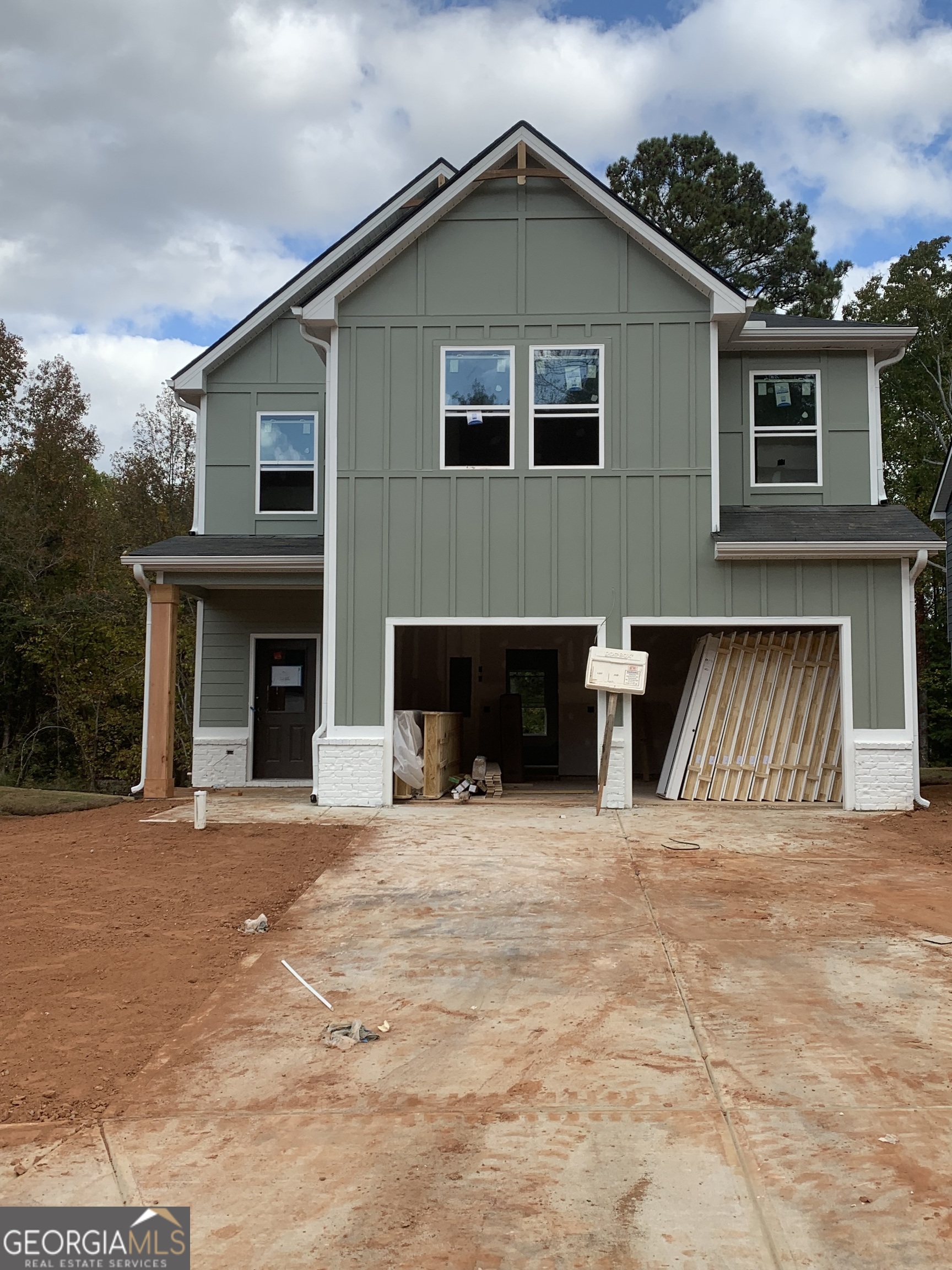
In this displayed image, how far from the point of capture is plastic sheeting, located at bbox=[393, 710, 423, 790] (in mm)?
12250

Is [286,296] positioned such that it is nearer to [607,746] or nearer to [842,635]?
[607,746]

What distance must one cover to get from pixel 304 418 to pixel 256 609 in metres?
2.88

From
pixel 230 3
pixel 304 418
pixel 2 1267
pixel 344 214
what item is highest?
pixel 344 214

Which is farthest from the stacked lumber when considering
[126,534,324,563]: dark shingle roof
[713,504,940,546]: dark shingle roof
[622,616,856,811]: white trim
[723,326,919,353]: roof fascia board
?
[723,326,919,353]: roof fascia board

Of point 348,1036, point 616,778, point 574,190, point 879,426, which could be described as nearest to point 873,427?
point 879,426

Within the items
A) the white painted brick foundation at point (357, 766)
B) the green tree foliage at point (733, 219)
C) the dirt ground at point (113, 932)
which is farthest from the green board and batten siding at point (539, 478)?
the green tree foliage at point (733, 219)

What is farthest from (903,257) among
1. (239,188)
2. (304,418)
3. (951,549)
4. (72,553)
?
(72,553)

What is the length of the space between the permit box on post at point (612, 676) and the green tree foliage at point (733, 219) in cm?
2042

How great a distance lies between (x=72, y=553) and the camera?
25.5 metres

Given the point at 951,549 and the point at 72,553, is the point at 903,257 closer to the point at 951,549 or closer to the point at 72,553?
the point at 951,549

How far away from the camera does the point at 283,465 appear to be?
14.6m

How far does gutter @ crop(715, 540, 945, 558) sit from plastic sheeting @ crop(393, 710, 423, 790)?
4.21 metres

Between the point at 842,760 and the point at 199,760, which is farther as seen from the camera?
the point at 199,760

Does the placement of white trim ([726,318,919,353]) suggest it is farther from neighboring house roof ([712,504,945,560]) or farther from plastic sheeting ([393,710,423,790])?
plastic sheeting ([393,710,423,790])
